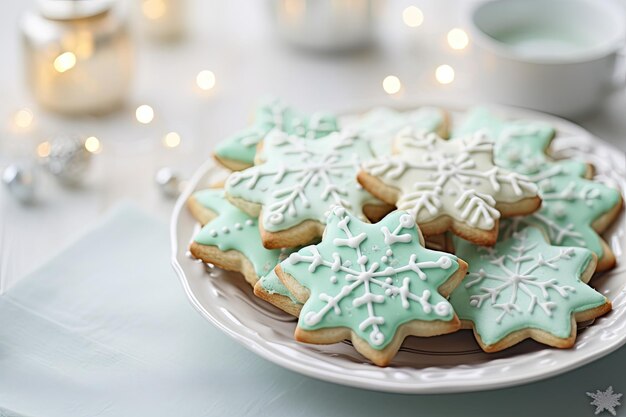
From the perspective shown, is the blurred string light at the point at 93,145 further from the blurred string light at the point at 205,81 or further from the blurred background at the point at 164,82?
the blurred string light at the point at 205,81

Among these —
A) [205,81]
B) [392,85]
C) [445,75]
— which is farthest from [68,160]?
[445,75]

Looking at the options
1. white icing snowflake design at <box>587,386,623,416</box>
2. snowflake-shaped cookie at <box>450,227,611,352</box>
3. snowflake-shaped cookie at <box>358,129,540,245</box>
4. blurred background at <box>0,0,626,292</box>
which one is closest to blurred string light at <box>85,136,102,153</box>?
blurred background at <box>0,0,626,292</box>

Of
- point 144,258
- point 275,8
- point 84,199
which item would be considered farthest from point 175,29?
point 144,258

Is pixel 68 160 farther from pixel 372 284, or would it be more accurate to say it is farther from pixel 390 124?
pixel 372 284

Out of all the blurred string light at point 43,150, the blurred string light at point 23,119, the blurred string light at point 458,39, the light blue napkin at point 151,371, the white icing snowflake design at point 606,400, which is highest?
the blurred string light at point 458,39

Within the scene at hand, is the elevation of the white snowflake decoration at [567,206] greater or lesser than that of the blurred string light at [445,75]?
greater

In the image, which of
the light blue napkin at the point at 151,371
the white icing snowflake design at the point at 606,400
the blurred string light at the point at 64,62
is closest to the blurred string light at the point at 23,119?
the blurred string light at the point at 64,62
